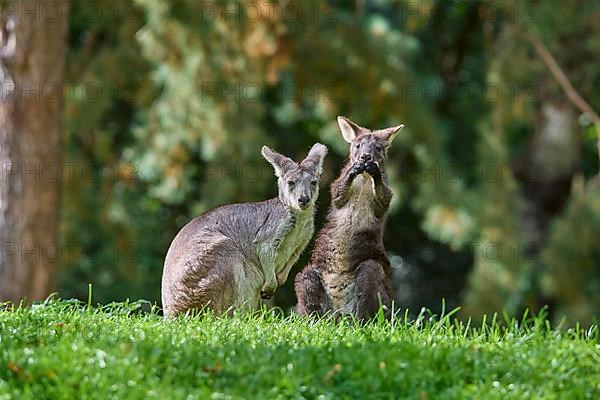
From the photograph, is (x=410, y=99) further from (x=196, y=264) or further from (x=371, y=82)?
(x=196, y=264)

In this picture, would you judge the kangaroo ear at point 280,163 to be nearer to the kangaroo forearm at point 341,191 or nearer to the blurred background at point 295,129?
the kangaroo forearm at point 341,191

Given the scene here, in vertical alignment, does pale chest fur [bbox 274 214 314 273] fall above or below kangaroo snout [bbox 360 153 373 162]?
below

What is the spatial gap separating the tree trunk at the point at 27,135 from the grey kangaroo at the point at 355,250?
609cm

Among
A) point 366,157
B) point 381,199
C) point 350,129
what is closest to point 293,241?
point 381,199

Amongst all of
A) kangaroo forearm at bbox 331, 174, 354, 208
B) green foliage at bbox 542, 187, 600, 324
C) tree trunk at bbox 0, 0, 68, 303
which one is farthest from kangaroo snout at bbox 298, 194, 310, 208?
green foliage at bbox 542, 187, 600, 324

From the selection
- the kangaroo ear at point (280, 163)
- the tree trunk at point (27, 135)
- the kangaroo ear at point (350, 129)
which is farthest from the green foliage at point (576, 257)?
the kangaroo ear at point (280, 163)

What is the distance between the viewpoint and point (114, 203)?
20203mm

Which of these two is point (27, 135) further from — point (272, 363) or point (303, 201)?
point (272, 363)

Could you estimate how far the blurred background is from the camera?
16.7 metres

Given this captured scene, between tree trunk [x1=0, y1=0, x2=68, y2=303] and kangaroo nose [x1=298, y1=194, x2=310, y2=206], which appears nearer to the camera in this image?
kangaroo nose [x1=298, y1=194, x2=310, y2=206]

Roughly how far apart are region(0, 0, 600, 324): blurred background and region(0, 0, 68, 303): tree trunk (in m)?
0.03

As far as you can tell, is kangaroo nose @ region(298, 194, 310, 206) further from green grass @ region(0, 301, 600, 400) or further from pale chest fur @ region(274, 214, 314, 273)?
green grass @ region(0, 301, 600, 400)

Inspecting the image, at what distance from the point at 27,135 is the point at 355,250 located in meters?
6.57

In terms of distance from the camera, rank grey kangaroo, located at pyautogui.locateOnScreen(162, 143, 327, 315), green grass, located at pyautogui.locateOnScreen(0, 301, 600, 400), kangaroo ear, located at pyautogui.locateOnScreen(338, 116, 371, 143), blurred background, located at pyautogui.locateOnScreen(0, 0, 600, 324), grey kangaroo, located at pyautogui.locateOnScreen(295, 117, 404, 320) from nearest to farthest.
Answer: green grass, located at pyautogui.locateOnScreen(0, 301, 600, 400) < grey kangaroo, located at pyautogui.locateOnScreen(162, 143, 327, 315) < grey kangaroo, located at pyautogui.locateOnScreen(295, 117, 404, 320) < kangaroo ear, located at pyautogui.locateOnScreen(338, 116, 371, 143) < blurred background, located at pyautogui.locateOnScreen(0, 0, 600, 324)
